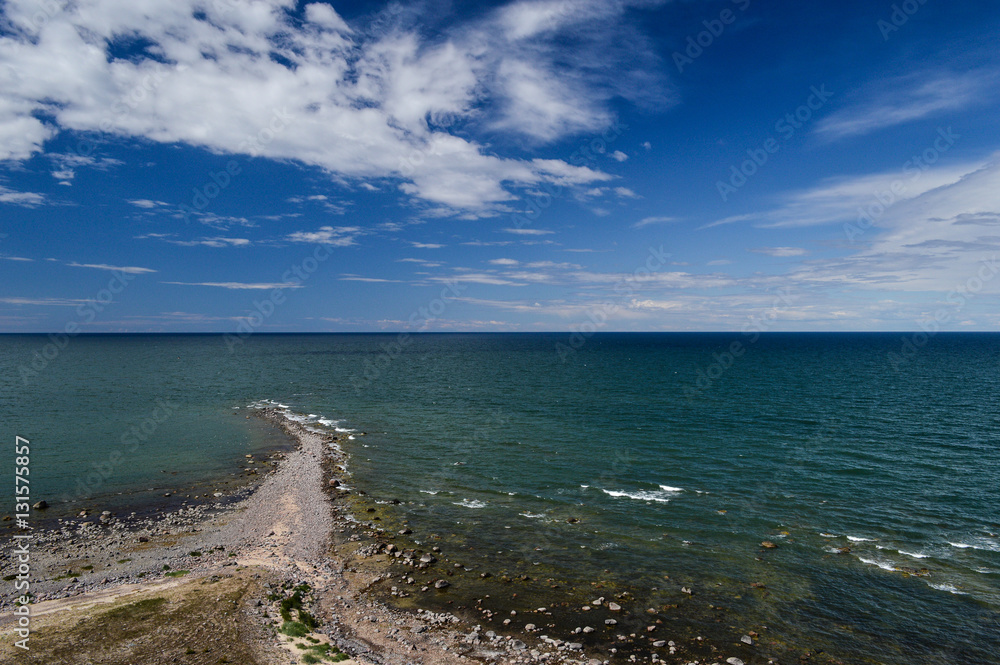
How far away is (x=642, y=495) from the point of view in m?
37.3

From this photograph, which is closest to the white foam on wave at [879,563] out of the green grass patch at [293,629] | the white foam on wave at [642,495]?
the white foam on wave at [642,495]

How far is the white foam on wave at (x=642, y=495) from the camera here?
36.5m

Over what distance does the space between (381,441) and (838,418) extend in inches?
2355

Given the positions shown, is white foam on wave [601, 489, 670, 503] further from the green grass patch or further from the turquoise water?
the green grass patch

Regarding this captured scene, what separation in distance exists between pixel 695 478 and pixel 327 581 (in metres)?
30.8

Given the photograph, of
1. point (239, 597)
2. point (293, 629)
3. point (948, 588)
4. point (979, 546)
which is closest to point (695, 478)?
point (979, 546)

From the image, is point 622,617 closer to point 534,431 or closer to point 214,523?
point 214,523

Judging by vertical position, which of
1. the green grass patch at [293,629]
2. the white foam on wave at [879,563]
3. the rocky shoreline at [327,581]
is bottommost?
the rocky shoreline at [327,581]

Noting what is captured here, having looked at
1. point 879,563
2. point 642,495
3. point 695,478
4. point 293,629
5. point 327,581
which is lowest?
point 327,581

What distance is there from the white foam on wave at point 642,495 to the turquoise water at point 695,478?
0.21 m

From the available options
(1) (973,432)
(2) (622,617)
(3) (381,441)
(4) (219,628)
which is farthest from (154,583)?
(1) (973,432)

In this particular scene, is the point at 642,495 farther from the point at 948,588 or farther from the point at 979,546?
the point at 979,546

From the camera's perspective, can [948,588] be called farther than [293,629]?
Yes

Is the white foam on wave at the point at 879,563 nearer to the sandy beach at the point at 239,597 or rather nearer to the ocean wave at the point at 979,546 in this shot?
the ocean wave at the point at 979,546
